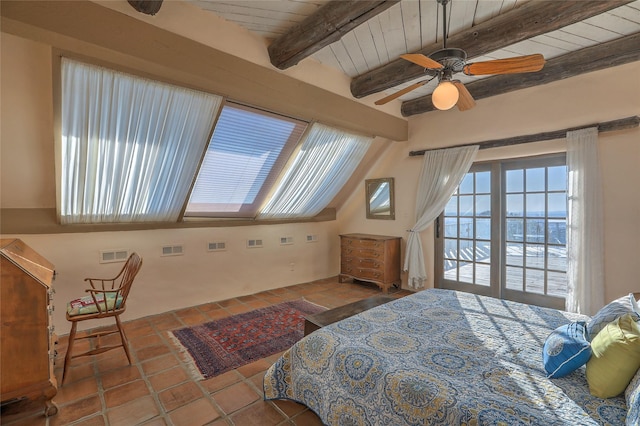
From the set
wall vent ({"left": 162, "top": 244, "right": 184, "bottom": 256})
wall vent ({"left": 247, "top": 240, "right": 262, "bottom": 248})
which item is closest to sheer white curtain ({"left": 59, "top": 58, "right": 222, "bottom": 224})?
wall vent ({"left": 162, "top": 244, "right": 184, "bottom": 256})

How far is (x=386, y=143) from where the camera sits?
15.4 feet

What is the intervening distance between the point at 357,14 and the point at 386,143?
2.72 metres

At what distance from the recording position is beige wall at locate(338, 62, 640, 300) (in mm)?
2852

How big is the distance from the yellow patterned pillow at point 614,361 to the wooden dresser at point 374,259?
3186mm

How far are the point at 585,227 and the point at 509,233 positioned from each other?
804mm

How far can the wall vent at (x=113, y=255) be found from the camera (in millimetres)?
3277

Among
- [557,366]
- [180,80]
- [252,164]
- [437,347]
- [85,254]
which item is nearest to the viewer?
[557,366]

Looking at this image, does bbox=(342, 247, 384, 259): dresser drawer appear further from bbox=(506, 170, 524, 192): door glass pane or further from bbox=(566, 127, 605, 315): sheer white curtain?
bbox=(566, 127, 605, 315): sheer white curtain

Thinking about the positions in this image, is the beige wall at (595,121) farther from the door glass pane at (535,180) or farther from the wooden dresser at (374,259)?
the wooden dresser at (374,259)

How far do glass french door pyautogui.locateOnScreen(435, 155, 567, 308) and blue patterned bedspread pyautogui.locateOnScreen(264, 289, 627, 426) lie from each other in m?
1.66

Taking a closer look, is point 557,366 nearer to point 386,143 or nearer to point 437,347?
point 437,347

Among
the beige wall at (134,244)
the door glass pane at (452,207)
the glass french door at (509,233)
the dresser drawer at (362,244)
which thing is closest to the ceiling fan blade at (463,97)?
the glass french door at (509,233)

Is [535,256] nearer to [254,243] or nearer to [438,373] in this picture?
[438,373]

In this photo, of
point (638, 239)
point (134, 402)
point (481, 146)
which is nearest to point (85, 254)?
point (134, 402)
